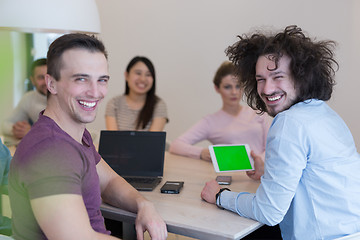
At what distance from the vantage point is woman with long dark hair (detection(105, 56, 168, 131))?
3137 mm

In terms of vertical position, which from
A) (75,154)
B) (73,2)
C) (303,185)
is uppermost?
(73,2)

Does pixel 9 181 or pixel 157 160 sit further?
pixel 157 160

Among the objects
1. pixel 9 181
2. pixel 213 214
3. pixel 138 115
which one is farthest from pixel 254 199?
pixel 138 115

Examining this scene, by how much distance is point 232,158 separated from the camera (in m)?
1.86

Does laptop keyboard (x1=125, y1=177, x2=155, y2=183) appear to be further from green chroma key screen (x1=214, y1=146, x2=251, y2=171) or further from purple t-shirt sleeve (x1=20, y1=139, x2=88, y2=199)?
purple t-shirt sleeve (x1=20, y1=139, x2=88, y2=199)

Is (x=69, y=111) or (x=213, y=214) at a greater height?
(x=69, y=111)

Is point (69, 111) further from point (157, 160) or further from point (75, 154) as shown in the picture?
point (157, 160)

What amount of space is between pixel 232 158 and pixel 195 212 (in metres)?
0.48

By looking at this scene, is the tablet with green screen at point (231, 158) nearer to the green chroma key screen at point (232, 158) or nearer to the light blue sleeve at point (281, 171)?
the green chroma key screen at point (232, 158)

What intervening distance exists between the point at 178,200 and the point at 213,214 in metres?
0.21

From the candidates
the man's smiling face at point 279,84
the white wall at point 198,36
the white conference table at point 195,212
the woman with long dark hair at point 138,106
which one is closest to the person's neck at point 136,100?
the woman with long dark hair at point 138,106

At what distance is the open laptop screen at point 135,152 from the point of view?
6.33 feet

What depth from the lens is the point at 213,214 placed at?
1.42m

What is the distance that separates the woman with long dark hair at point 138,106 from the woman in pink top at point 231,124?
52 centimetres
